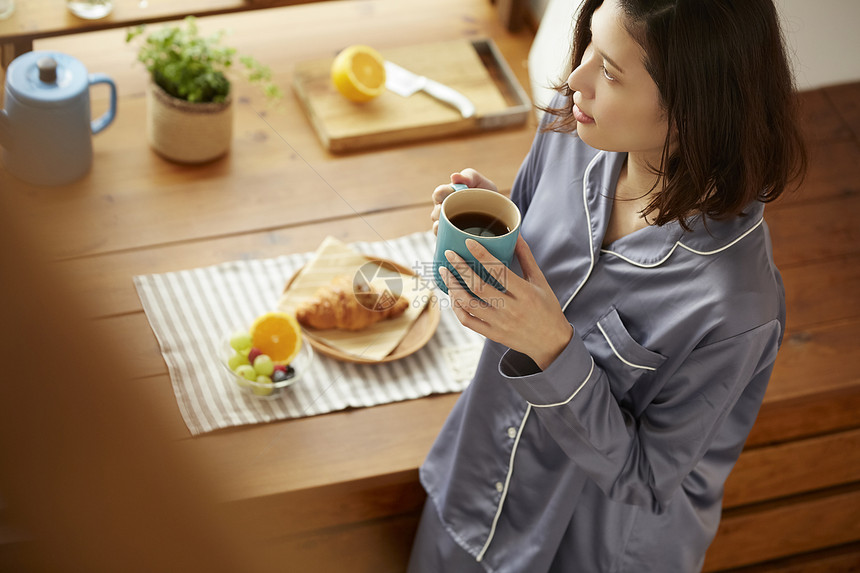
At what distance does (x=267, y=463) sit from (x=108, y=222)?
0.93 feet

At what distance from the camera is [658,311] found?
90 centimetres

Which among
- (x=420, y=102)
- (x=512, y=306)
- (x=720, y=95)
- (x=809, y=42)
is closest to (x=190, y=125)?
(x=420, y=102)

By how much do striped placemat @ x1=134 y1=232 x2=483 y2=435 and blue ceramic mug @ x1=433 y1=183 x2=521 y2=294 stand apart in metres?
0.08

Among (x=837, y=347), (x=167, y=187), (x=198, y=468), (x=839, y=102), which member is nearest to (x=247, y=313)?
(x=167, y=187)

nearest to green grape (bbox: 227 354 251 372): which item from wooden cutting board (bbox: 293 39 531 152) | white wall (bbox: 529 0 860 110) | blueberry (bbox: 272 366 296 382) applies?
blueberry (bbox: 272 366 296 382)

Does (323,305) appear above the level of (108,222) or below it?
below

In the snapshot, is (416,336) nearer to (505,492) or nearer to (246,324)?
(505,492)

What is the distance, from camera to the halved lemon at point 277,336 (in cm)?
Answer: 84

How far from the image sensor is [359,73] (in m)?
1.79

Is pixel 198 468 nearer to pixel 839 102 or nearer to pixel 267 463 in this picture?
pixel 267 463

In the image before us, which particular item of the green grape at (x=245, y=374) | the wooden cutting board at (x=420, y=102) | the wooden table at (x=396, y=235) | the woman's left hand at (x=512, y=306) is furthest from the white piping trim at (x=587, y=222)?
the wooden cutting board at (x=420, y=102)

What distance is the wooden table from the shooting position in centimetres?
114

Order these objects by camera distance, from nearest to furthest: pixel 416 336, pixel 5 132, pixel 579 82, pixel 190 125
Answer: pixel 5 132
pixel 579 82
pixel 416 336
pixel 190 125

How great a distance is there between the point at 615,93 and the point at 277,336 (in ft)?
1.48
